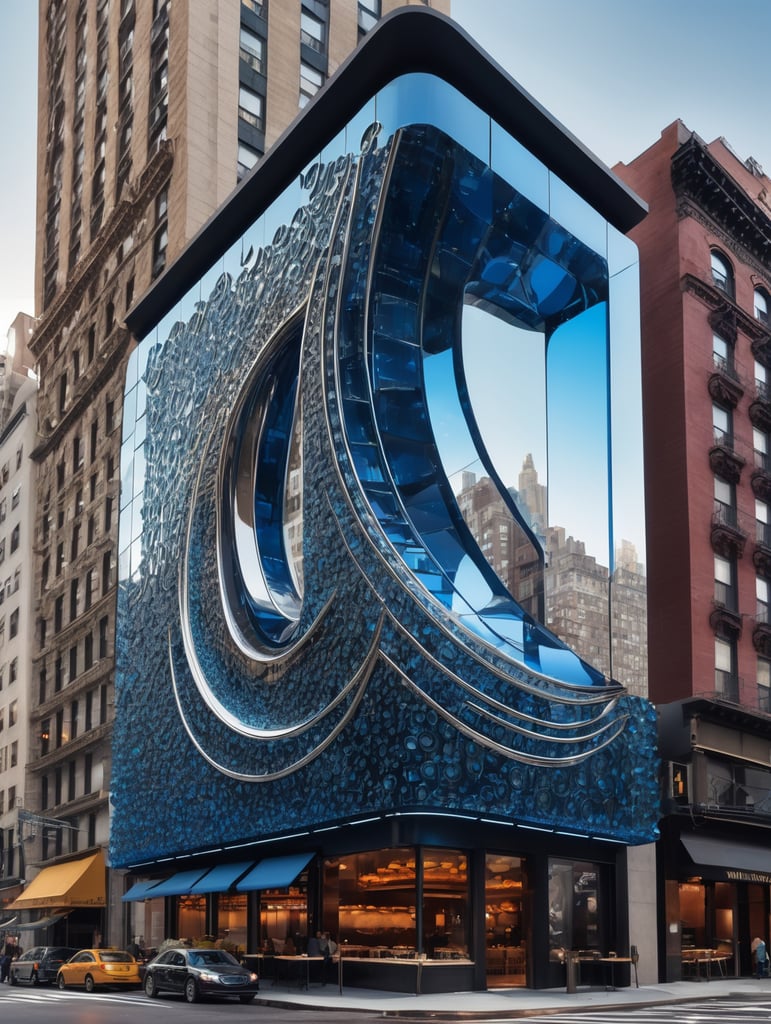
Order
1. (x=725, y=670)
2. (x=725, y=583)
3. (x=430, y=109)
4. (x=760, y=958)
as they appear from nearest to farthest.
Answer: (x=430, y=109) < (x=760, y=958) < (x=725, y=670) < (x=725, y=583)

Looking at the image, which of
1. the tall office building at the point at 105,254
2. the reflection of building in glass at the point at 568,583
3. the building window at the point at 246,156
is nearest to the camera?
the reflection of building in glass at the point at 568,583

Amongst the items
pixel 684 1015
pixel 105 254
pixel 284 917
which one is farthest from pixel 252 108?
pixel 684 1015

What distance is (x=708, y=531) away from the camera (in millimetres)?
44438

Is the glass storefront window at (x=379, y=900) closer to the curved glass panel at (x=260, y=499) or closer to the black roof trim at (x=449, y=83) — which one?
the curved glass panel at (x=260, y=499)

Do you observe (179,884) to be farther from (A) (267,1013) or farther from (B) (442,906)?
(A) (267,1013)

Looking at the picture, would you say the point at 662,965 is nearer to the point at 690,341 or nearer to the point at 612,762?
the point at 612,762

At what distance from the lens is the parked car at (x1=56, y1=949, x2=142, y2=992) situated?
37.8 m

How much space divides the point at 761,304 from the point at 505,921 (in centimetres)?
2832

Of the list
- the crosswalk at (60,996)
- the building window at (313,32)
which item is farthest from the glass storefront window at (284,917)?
the building window at (313,32)

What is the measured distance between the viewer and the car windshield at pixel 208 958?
31.1 meters

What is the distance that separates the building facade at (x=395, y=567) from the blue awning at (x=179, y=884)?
36cm

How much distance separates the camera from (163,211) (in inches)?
2442

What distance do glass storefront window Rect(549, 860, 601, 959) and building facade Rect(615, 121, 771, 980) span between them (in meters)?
→ 3.34

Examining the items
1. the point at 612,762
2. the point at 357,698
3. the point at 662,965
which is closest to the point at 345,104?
the point at 357,698
